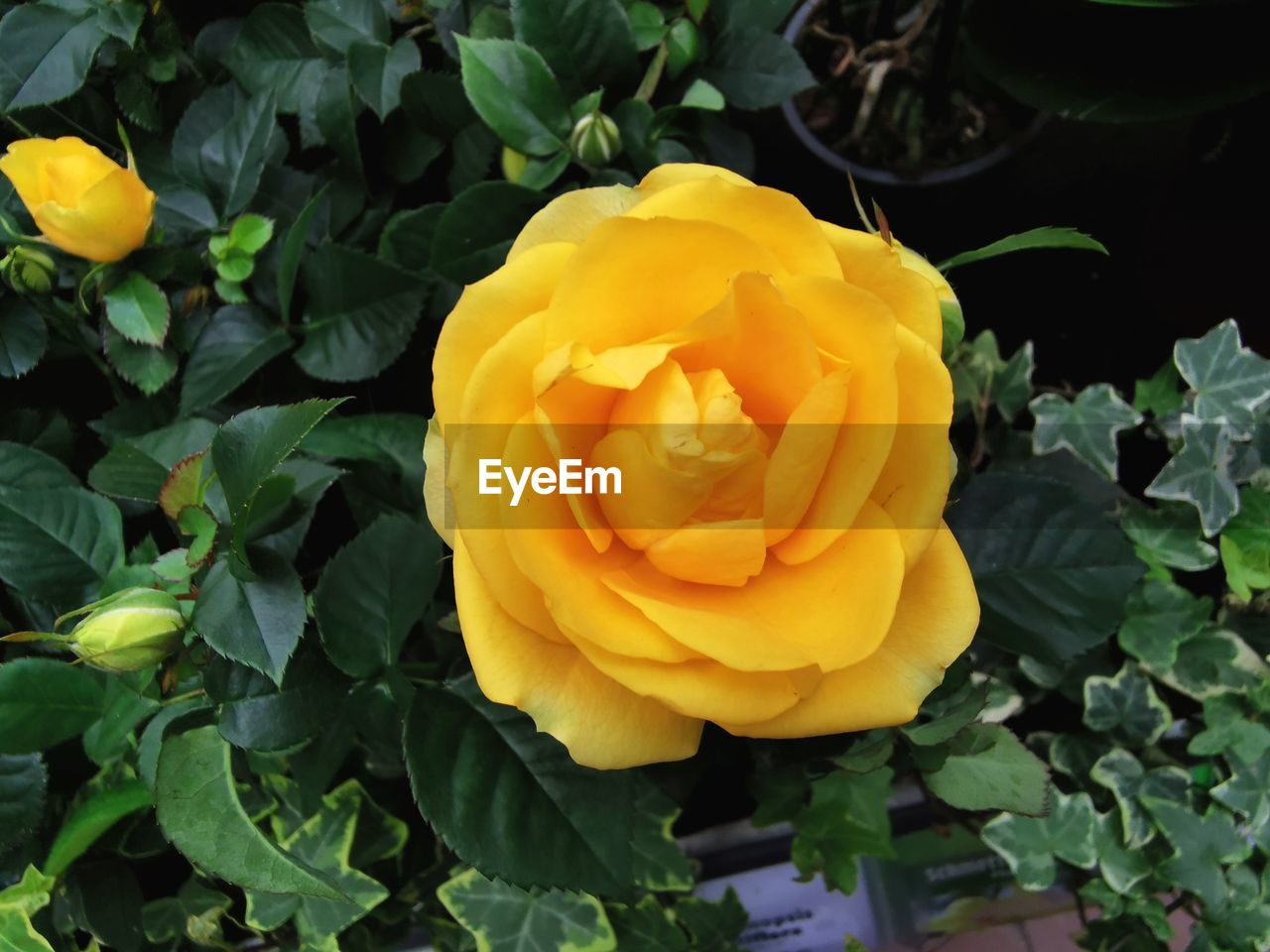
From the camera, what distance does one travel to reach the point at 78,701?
437 millimetres

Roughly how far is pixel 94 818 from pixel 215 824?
0.13 metres

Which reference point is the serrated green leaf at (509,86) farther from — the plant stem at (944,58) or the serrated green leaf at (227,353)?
the plant stem at (944,58)

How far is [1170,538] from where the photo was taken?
623mm

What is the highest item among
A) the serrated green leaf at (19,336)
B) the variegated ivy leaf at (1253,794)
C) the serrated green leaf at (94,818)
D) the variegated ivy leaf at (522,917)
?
the serrated green leaf at (19,336)

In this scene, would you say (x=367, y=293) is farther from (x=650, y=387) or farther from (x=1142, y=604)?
(x=1142, y=604)

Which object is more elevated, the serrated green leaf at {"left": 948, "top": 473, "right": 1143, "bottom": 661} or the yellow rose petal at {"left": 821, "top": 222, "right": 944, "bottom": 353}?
the yellow rose petal at {"left": 821, "top": 222, "right": 944, "bottom": 353}

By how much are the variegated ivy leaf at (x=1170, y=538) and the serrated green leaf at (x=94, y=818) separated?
0.62m

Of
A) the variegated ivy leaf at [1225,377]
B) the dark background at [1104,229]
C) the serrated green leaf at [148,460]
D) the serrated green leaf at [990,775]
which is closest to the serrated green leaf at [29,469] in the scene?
the serrated green leaf at [148,460]

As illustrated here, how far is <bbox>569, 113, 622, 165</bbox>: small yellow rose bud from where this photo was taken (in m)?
0.50

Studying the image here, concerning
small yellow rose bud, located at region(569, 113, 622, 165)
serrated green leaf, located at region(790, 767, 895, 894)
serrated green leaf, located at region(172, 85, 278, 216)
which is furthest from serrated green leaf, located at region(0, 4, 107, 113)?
serrated green leaf, located at region(790, 767, 895, 894)

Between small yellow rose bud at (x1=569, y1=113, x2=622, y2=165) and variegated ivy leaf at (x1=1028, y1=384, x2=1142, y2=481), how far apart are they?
13.8 inches

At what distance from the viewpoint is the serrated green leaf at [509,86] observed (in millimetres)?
499

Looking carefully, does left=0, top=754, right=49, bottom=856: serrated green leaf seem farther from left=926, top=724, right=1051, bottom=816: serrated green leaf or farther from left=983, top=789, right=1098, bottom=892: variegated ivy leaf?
left=983, top=789, right=1098, bottom=892: variegated ivy leaf

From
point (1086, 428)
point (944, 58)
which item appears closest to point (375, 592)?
point (1086, 428)
